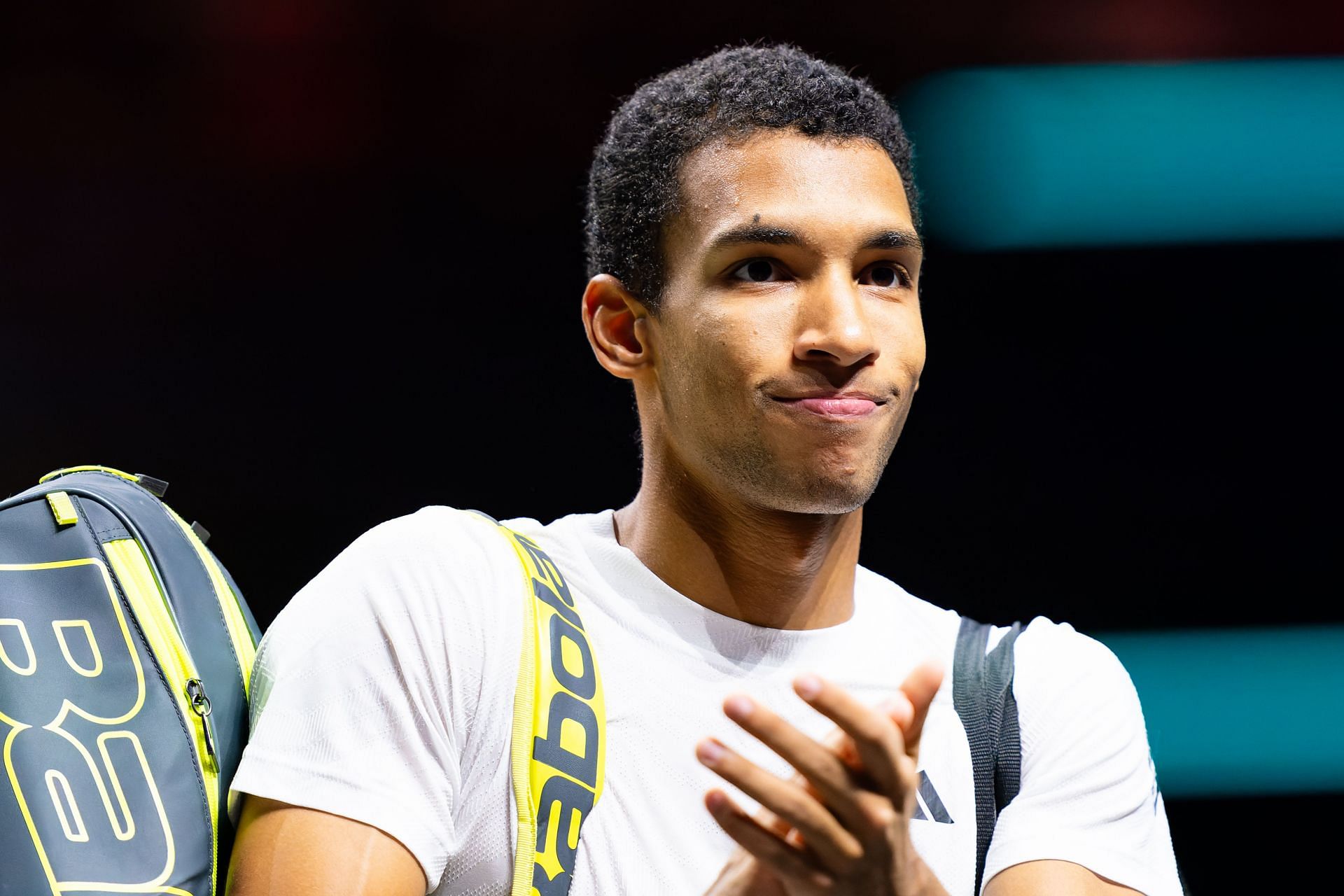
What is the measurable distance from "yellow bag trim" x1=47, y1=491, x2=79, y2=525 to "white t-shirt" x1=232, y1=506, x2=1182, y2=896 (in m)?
0.23

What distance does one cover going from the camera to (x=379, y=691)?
1.41m

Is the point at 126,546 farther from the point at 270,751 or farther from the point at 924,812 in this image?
the point at 924,812

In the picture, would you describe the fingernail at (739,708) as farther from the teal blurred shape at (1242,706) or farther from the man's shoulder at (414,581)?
the teal blurred shape at (1242,706)

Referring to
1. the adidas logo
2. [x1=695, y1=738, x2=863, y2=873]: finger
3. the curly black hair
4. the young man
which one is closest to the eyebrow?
the young man

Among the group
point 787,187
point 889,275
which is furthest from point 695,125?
point 889,275

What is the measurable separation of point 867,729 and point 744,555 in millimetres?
648

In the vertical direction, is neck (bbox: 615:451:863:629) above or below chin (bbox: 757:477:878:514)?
below

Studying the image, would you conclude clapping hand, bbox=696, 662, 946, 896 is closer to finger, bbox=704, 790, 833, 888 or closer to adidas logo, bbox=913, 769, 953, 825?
finger, bbox=704, 790, 833, 888

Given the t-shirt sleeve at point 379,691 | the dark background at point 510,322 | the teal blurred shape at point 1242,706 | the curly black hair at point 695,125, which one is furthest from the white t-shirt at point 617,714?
the teal blurred shape at point 1242,706

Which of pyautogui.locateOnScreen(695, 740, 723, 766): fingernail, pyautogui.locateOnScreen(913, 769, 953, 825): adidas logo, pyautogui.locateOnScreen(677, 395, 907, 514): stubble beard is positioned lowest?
pyautogui.locateOnScreen(913, 769, 953, 825): adidas logo

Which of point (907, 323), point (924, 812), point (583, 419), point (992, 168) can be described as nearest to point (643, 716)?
point (924, 812)

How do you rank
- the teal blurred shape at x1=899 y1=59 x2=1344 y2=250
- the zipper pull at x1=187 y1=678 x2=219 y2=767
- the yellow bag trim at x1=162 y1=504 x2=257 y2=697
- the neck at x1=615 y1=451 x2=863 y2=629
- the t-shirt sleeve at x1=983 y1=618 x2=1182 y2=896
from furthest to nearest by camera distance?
the teal blurred shape at x1=899 y1=59 x2=1344 y2=250, the neck at x1=615 y1=451 x2=863 y2=629, the t-shirt sleeve at x1=983 y1=618 x2=1182 y2=896, the yellow bag trim at x1=162 y1=504 x2=257 y2=697, the zipper pull at x1=187 y1=678 x2=219 y2=767

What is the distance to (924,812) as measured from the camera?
61.9 inches

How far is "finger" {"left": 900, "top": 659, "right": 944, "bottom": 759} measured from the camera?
3.66ft
